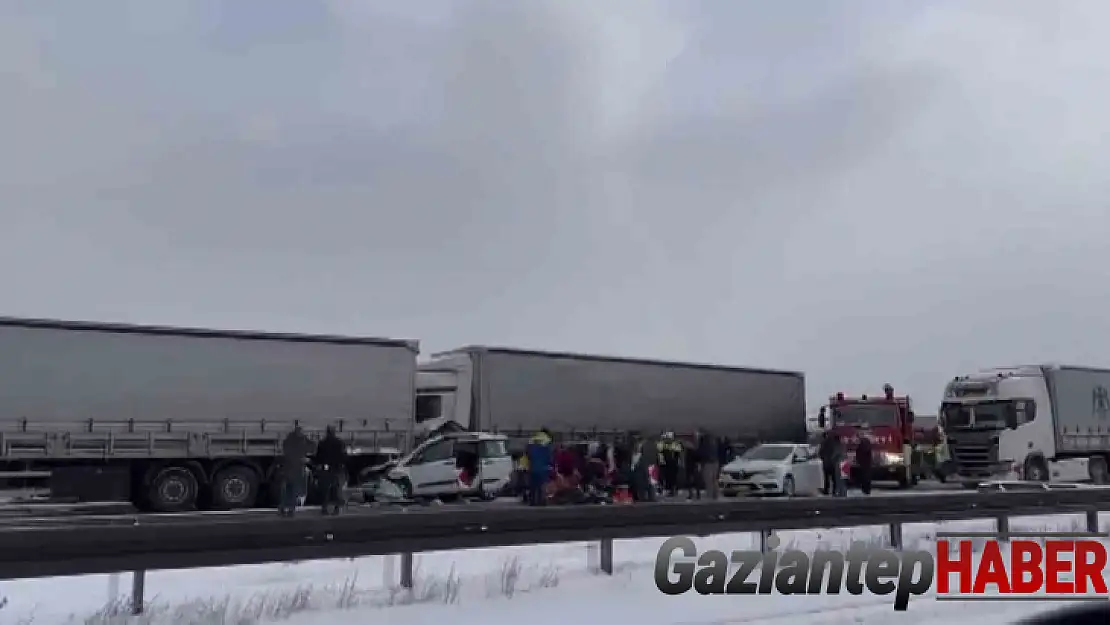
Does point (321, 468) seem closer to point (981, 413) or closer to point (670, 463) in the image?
point (670, 463)

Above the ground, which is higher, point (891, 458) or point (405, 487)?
point (891, 458)

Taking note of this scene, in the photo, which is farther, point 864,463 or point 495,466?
point 864,463

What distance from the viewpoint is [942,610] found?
8.84 meters

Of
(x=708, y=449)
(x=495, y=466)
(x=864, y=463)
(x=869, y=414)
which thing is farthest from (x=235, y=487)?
(x=869, y=414)

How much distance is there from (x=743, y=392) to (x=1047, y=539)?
19095 mm

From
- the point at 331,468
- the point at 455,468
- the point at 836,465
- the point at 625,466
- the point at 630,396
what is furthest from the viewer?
the point at 630,396

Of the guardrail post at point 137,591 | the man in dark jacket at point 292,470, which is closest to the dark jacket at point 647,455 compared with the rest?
the man in dark jacket at point 292,470

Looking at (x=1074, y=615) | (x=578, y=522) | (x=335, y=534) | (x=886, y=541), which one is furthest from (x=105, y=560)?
(x=886, y=541)

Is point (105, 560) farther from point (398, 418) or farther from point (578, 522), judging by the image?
point (398, 418)

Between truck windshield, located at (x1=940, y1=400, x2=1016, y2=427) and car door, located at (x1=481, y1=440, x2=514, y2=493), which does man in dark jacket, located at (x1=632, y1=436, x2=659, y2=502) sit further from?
truck windshield, located at (x1=940, y1=400, x2=1016, y2=427)

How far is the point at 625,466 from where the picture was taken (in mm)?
25516

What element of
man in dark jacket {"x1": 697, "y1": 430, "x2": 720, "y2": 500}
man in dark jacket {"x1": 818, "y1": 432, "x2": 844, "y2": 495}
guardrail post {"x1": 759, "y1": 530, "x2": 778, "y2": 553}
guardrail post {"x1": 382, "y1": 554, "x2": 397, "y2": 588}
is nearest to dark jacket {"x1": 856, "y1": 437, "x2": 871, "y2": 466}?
man in dark jacket {"x1": 818, "y1": 432, "x2": 844, "y2": 495}

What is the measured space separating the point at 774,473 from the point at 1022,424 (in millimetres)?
8512

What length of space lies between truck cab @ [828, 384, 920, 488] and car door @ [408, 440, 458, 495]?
1097 centimetres
